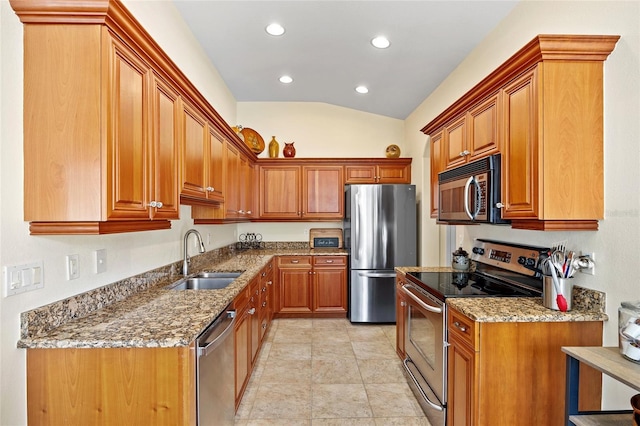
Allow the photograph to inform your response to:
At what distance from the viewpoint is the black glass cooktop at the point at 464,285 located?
6.75 ft

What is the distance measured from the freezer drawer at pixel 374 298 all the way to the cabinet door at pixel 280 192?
130 centimetres

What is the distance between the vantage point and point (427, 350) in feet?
7.53

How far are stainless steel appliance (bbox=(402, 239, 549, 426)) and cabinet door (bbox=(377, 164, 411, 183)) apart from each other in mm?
2105

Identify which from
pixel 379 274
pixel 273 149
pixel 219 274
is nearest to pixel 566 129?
pixel 219 274

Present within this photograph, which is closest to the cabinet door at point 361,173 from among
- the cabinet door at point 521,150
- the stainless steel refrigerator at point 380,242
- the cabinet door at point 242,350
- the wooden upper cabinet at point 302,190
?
the wooden upper cabinet at point 302,190

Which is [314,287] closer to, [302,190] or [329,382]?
[302,190]

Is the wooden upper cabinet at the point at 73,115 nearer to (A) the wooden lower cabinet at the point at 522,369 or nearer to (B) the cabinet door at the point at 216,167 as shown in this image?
(B) the cabinet door at the point at 216,167

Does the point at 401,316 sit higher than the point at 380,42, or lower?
lower

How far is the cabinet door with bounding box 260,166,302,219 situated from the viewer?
4.75 m

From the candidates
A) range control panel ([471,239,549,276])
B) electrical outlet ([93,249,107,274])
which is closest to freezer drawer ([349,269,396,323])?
range control panel ([471,239,549,276])

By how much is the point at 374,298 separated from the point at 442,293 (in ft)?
7.38

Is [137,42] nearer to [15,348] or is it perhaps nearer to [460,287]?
[15,348]

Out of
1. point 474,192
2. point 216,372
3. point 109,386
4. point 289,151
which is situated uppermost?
point 289,151

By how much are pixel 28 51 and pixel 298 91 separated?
3.37 m
